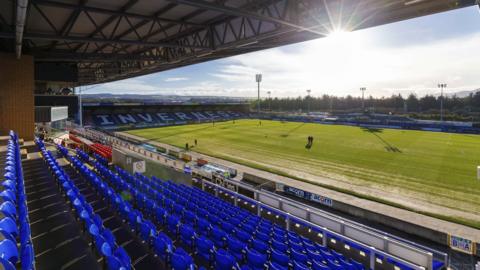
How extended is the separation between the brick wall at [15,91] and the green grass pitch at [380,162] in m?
16.1

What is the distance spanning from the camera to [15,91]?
14734 mm

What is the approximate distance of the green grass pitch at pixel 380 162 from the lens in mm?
16609

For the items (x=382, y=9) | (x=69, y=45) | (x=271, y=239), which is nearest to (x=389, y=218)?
(x=271, y=239)

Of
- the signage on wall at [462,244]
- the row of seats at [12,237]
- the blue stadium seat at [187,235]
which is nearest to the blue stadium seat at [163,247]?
the blue stadium seat at [187,235]

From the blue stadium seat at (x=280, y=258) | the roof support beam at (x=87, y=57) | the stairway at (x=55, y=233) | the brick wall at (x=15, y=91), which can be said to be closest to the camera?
the stairway at (x=55, y=233)

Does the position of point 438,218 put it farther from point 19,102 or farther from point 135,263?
point 19,102

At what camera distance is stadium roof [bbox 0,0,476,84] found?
788cm

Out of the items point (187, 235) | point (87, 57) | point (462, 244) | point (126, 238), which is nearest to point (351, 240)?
point (187, 235)

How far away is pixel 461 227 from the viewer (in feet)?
40.9

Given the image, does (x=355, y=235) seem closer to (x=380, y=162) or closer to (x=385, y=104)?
(x=380, y=162)

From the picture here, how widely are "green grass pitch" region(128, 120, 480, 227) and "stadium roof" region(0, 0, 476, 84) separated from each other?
11.0 metres

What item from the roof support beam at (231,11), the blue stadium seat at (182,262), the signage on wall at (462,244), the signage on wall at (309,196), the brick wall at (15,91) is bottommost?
the signage on wall at (462,244)

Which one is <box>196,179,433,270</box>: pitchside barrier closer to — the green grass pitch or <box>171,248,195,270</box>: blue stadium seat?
<box>171,248,195,270</box>: blue stadium seat

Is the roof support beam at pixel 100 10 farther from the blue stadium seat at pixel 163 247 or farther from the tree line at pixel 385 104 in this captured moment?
the tree line at pixel 385 104
